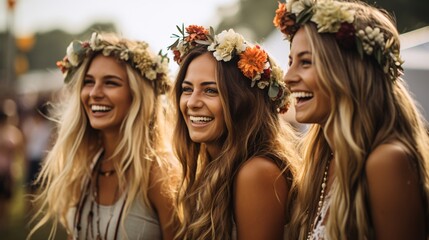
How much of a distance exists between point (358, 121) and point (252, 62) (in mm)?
1139

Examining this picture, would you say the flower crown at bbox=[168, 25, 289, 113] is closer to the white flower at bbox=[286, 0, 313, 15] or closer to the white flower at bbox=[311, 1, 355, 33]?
the white flower at bbox=[286, 0, 313, 15]

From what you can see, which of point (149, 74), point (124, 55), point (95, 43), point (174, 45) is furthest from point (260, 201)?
point (95, 43)

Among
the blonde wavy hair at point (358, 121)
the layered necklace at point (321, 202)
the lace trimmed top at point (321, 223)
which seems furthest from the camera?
the layered necklace at point (321, 202)

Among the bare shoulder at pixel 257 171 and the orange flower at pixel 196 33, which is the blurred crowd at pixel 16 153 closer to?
the orange flower at pixel 196 33

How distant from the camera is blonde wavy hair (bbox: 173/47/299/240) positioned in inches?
143

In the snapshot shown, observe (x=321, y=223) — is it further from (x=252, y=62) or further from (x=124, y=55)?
(x=124, y=55)

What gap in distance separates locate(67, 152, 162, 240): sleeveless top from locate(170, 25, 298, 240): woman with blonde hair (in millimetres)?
268

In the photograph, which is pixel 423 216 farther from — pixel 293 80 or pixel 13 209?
pixel 13 209

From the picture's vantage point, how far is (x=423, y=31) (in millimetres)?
7316

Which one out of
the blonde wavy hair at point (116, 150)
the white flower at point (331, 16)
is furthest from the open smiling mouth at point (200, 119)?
the white flower at point (331, 16)

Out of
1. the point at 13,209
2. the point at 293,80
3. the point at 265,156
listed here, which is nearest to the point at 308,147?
the point at 265,156

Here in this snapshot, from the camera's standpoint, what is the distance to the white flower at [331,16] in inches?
120

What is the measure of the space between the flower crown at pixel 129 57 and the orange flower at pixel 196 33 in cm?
67

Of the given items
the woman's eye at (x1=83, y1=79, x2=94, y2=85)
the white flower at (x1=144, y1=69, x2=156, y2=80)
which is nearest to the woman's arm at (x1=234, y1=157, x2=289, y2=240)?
the white flower at (x1=144, y1=69, x2=156, y2=80)
